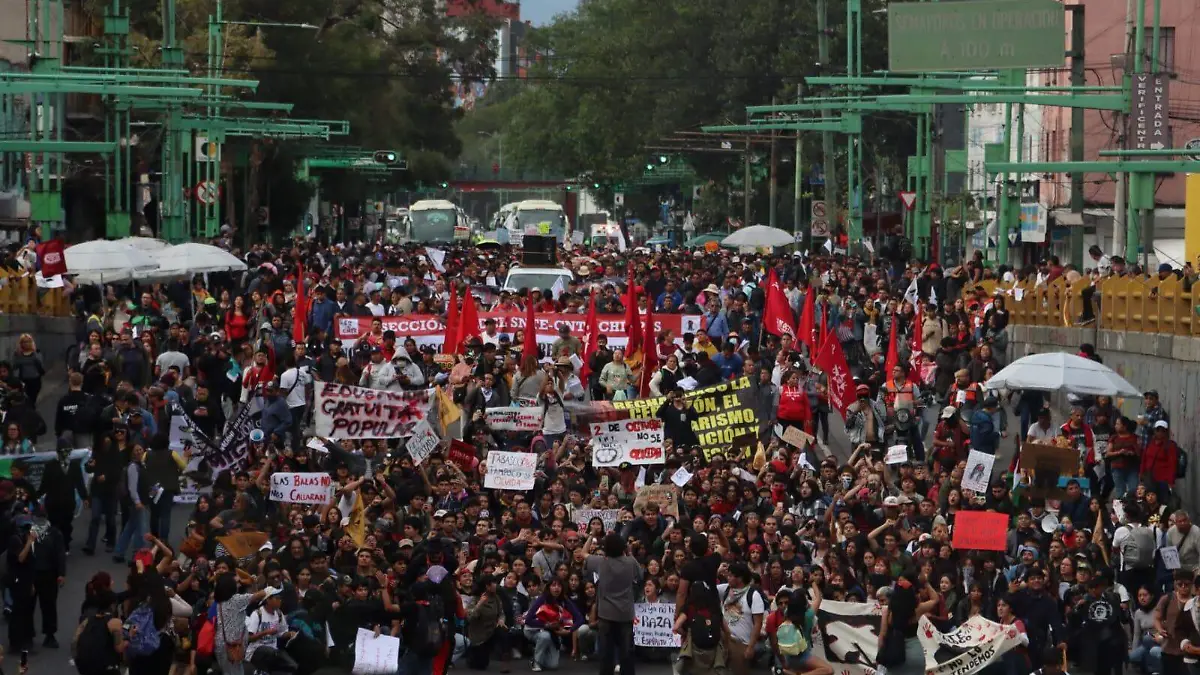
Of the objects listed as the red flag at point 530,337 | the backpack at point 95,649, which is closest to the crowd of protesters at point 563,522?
the backpack at point 95,649

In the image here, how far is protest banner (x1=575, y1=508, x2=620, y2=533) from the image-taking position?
19578 millimetres

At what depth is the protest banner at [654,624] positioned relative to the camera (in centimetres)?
1748

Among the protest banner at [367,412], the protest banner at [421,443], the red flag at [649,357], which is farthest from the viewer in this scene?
the red flag at [649,357]

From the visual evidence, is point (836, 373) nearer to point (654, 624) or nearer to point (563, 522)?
point (563, 522)

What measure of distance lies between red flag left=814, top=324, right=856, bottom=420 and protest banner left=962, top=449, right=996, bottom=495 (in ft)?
15.3

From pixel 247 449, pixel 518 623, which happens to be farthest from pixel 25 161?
pixel 518 623

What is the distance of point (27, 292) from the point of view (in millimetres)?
31328

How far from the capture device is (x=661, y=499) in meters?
19.8

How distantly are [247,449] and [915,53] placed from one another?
71.0 feet

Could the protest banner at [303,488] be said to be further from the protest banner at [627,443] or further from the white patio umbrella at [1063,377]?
the white patio umbrella at [1063,377]

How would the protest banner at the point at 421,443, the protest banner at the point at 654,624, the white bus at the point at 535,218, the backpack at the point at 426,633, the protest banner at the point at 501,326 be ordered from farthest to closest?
the white bus at the point at 535,218, the protest banner at the point at 501,326, the protest banner at the point at 421,443, the protest banner at the point at 654,624, the backpack at the point at 426,633

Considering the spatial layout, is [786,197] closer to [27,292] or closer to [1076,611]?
→ [27,292]

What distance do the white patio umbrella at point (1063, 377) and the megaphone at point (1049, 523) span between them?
3272mm

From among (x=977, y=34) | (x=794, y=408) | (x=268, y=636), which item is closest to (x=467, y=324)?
(x=794, y=408)
